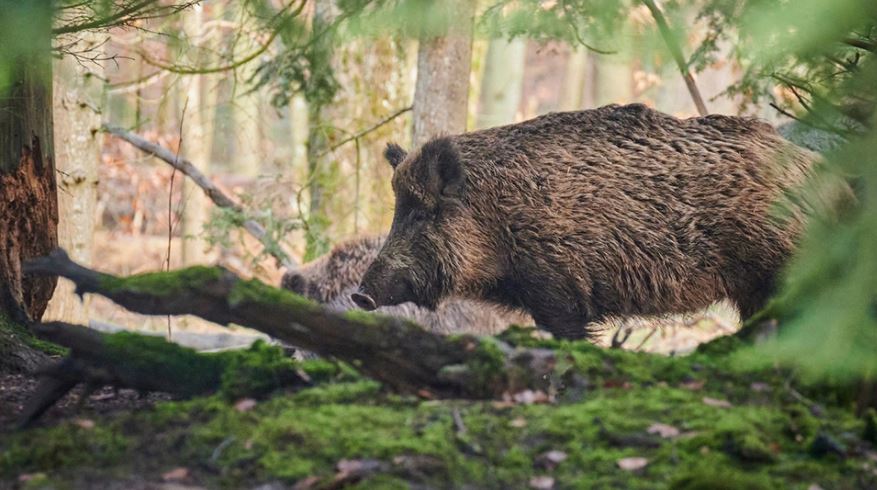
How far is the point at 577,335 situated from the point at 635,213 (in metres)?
0.89

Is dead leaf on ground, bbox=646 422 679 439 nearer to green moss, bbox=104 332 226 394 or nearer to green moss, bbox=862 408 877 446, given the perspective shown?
green moss, bbox=862 408 877 446

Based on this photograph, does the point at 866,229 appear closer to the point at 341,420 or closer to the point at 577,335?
the point at 341,420

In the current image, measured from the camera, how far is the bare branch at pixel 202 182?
10.9 metres

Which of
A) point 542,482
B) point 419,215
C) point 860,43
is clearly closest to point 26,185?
point 419,215

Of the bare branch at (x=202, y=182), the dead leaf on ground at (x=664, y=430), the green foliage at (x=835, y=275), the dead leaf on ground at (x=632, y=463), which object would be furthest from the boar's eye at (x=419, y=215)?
the bare branch at (x=202, y=182)

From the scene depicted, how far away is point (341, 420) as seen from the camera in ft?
13.8

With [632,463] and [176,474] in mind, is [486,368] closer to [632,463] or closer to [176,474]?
[632,463]

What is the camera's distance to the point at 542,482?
3.84 metres

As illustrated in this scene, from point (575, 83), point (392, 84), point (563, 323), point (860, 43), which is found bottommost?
point (563, 323)

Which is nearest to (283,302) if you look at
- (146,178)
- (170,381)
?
(170,381)

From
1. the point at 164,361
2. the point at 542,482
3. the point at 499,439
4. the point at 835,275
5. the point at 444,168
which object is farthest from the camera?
the point at 444,168

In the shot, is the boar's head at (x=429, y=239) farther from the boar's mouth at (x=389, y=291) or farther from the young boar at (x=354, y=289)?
the young boar at (x=354, y=289)

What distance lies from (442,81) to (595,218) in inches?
128

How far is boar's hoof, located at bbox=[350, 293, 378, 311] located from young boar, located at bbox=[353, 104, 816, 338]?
0.03 feet
